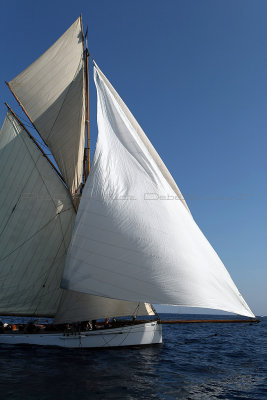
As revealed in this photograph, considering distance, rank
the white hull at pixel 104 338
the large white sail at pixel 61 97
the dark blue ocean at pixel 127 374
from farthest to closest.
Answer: the large white sail at pixel 61 97 < the white hull at pixel 104 338 < the dark blue ocean at pixel 127 374

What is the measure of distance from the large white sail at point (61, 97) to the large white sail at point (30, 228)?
141 cm

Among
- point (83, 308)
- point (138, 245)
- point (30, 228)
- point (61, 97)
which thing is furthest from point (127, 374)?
point (61, 97)

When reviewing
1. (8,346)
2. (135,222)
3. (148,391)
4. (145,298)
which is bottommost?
(148,391)

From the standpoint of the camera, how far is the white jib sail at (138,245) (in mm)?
13141

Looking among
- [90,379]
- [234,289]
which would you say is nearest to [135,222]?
[234,289]

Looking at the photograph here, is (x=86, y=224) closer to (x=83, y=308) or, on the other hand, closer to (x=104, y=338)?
(x=83, y=308)

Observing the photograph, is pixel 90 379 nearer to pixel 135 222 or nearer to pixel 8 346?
pixel 135 222

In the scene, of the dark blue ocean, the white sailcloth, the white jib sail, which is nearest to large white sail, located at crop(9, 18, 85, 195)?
the white jib sail

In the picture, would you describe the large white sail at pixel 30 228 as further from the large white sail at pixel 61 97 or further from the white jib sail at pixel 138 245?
the white jib sail at pixel 138 245

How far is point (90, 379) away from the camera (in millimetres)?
11344

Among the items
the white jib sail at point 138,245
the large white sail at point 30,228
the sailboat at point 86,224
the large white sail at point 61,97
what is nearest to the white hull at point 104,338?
the sailboat at point 86,224

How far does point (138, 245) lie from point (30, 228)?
957 centimetres

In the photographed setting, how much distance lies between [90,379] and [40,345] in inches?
306

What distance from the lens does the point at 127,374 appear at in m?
12.2
